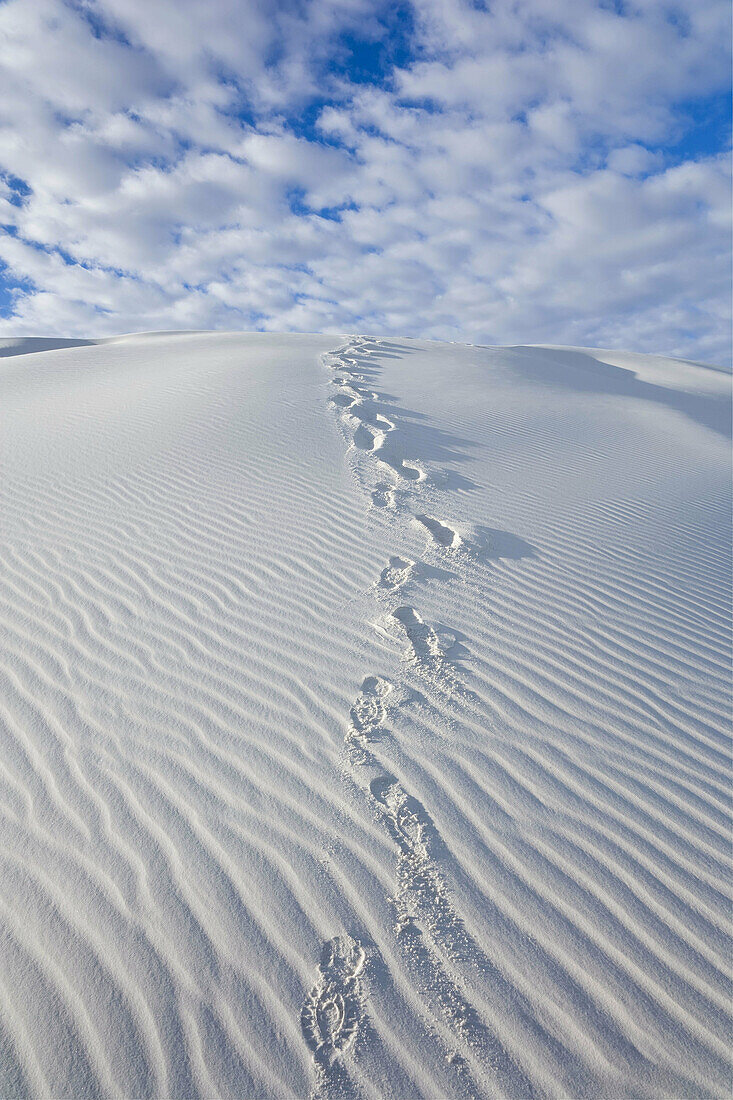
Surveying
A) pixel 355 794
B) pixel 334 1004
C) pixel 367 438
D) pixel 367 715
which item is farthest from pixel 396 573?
pixel 367 438

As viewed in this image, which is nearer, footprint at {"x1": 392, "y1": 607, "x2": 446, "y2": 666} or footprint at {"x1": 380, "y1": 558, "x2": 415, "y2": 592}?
footprint at {"x1": 392, "y1": 607, "x2": 446, "y2": 666}

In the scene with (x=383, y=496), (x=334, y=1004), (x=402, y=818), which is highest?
(x=383, y=496)

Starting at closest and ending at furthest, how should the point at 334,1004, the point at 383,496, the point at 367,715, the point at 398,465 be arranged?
the point at 334,1004 → the point at 367,715 → the point at 383,496 → the point at 398,465

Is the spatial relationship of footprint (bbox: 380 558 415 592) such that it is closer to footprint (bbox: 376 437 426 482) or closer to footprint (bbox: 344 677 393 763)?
footprint (bbox: 344 677 393 763)

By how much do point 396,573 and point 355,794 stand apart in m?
2.27

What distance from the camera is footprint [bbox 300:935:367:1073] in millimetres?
1969

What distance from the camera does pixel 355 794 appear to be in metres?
2.82

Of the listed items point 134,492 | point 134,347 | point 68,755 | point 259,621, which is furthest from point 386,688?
point 134,347

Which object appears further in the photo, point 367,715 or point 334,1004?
point 367,715

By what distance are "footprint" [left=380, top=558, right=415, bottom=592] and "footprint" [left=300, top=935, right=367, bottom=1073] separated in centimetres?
269

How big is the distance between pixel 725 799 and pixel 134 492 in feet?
18.7

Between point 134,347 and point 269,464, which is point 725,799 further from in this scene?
point 134,347

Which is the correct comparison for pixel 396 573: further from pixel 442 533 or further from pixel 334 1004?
pixel 334 1004

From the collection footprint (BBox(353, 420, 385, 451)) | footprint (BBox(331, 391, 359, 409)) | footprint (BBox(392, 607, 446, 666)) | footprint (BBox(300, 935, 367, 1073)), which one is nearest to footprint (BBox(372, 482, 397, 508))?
footprint (BBox(353, 420, 385, 451))
